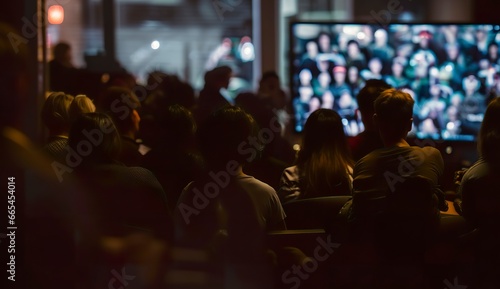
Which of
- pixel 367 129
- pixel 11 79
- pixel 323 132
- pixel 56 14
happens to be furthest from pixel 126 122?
pixel 56 14

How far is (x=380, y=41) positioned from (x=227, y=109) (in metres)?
3.06

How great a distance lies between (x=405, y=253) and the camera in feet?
10.1

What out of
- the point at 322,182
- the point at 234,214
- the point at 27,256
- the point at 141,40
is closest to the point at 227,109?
the point at 234,214

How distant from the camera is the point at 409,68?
5871 mm

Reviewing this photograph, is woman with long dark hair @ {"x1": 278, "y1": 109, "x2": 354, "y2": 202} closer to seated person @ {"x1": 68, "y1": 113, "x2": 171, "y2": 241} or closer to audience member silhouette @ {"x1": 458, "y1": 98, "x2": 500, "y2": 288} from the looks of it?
audience member silhouette @ {"x1": 458, "y1": 98, "x2": 500, "y2": 288}

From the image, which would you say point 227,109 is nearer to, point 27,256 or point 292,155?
point 27,256

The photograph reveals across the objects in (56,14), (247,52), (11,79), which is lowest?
(11,79)

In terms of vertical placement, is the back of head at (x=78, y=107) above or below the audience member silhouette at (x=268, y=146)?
above

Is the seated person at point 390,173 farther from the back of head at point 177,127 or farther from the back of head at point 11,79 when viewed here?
the back of head at point 11,79

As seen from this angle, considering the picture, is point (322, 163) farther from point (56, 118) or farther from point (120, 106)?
point (56, 118)

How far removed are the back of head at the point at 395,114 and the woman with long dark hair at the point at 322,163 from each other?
1.37ft

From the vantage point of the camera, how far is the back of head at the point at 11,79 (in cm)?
184

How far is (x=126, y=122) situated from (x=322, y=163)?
122 cm

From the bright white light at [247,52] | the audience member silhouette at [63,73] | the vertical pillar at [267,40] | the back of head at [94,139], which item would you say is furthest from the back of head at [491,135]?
the bright white light at [247,52]
